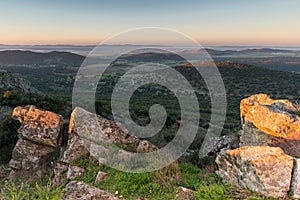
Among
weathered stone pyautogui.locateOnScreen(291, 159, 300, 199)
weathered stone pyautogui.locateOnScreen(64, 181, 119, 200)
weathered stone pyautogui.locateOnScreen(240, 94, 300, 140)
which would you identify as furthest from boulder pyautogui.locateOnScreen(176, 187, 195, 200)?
weathered stone pyautogui.locateOnScreen(240, 94, 300, 140)

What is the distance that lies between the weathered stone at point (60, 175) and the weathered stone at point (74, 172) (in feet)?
0.57

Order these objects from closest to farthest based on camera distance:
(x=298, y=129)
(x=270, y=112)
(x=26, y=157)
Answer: (x=298, y=129) → (x=270, y=112) → (x=26, y=157)

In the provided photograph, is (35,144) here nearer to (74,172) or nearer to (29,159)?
(29,159)

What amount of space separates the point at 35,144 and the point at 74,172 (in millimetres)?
3256

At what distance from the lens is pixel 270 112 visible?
798 centimetres

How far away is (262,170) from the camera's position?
5457 mm

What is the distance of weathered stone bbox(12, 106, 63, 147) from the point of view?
32.9ft

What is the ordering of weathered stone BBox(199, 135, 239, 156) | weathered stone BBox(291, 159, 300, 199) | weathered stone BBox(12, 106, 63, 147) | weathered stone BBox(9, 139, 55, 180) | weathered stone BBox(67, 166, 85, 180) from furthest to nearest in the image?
weathered stone BBox(199, 135, 239, 156) → weathered stone BBox(12, 106, 63, 147) → weathered stone BBox(9, 139, 55, 180) → weathered stone BBox(67, 166, 85, 180) → weathered stone BBox(291, 159, 300, 199)

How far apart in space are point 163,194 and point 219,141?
520 centimetres

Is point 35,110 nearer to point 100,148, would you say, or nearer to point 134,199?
point 100,148

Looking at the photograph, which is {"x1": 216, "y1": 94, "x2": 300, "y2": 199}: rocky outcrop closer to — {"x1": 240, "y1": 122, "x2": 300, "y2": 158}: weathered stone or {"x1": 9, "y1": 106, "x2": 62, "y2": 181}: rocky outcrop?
{"x1": 240, "y1": 122, "x2": 300, "y2": 158}: weathered stone

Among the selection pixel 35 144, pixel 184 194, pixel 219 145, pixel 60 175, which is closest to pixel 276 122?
pixel 219 145

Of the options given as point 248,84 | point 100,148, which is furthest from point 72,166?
point 248,84

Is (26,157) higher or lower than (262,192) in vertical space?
lower
